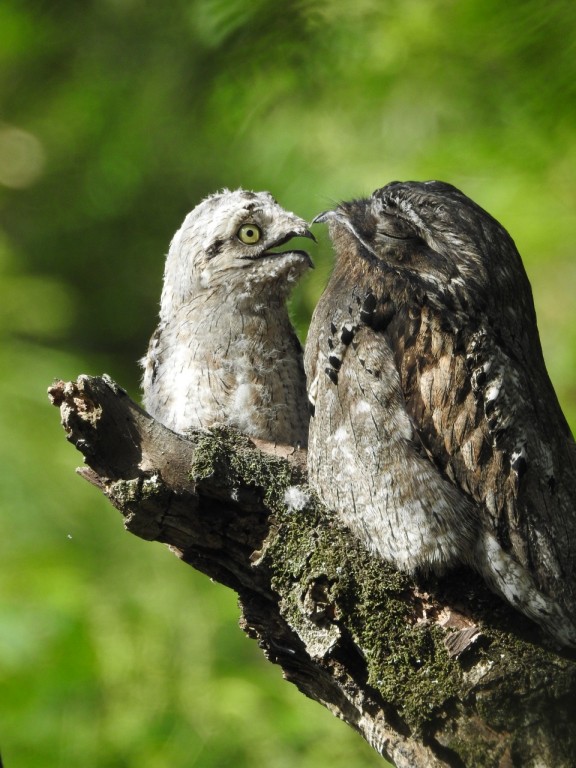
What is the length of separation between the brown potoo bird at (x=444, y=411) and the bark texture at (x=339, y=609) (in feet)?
0.33

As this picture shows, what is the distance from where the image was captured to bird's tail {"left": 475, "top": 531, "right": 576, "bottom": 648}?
105 inches

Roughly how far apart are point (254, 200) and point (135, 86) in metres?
0.96

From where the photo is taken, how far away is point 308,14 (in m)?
2.54

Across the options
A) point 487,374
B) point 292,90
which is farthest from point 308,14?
point 487,374

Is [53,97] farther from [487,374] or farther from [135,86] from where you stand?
[487,374]

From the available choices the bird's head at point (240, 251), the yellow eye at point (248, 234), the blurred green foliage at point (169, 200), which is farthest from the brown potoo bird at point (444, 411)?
the yellow eye at point (248, 234)

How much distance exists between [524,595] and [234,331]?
1.57 m

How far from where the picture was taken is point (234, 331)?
3.72 metres

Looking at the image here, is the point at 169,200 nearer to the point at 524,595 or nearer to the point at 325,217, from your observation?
the point at 325,217

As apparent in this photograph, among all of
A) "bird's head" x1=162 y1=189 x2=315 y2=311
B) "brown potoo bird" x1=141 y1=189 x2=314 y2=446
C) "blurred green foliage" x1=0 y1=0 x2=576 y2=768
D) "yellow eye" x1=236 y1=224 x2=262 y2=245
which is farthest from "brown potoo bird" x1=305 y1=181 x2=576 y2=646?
"yellow eye" x1=236 y1=224 x2=262 y2=245

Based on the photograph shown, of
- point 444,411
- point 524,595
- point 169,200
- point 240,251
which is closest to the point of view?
point 524,595

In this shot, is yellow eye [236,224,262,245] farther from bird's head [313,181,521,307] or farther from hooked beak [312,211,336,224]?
bird's head [313,181,521,307]

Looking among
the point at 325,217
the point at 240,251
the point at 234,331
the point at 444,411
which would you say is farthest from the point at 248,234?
the point at 444,411

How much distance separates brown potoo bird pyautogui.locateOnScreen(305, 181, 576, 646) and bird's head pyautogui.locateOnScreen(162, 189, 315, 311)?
68cm
